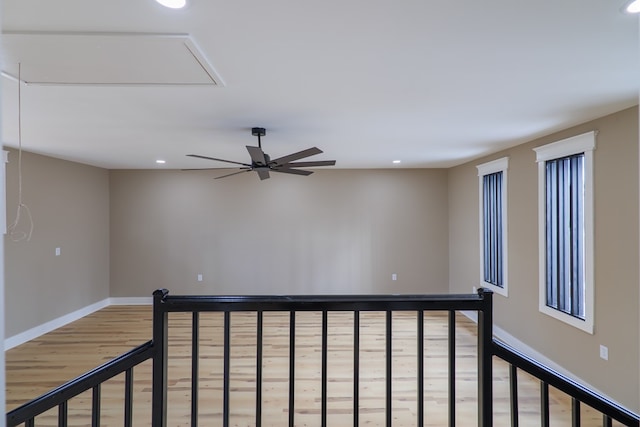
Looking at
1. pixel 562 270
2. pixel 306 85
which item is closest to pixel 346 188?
pixel 562 270

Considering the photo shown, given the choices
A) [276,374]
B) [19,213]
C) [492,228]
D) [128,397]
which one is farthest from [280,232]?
[128,397]

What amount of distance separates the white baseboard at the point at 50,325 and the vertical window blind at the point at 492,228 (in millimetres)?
6198

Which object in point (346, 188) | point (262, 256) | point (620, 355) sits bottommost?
point (620, 355)

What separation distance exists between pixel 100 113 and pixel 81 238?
11.7 feet

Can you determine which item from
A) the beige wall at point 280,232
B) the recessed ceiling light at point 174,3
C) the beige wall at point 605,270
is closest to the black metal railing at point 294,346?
the recessed ceiling light at point 174,3

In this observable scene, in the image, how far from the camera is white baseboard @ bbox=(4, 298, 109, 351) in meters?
4.32

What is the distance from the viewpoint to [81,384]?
4.05 ft

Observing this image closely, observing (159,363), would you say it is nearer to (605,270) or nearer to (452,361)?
(452,361)

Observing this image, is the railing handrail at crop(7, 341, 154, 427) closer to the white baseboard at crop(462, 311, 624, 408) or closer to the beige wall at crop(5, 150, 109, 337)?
the white baseboard at crop(462, 311, 624, 408)

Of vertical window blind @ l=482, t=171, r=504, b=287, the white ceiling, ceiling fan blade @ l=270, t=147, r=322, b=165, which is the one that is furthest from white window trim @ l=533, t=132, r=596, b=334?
ceiling fan blade @ l=270, t=147, r=322, b=165

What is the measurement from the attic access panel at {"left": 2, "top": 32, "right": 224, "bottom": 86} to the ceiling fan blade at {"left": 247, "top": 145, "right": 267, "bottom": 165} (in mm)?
750

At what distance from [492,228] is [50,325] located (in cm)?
636

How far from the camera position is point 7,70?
6.46ft

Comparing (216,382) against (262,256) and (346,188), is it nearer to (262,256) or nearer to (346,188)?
(262,256)
